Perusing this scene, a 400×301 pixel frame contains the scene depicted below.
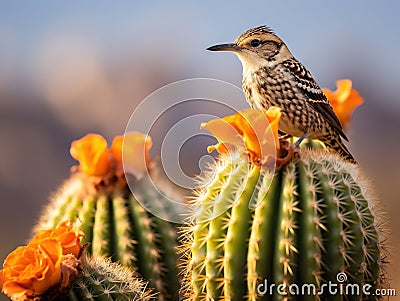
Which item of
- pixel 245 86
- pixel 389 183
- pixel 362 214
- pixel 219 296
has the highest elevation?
pixel 245 86

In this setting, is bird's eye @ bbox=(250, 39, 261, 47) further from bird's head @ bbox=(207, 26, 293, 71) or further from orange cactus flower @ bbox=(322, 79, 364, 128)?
orange cactus flower @ bbox=(322, 79, 364, 128)

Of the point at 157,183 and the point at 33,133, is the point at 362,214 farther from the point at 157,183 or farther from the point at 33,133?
the point at 33,133

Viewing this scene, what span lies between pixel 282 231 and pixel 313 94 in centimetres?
145

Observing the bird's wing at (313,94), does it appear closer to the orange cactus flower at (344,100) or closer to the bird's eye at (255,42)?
the bird's eye at (255,42)

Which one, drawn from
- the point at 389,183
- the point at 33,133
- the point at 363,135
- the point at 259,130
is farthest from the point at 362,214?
the point at 33,133

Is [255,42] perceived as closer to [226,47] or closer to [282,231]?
[226,47]

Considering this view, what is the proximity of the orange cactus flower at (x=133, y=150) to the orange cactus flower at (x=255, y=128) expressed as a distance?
0.86 meters

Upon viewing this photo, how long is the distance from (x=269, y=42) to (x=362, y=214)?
1.51 metres

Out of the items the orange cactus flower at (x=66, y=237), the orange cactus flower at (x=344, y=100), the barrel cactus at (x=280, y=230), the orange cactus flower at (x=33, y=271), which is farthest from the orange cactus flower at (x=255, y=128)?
the orange cactus flower at (x=344, y=100)

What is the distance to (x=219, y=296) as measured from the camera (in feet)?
11.1

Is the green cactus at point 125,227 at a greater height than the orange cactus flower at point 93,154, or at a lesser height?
lesser

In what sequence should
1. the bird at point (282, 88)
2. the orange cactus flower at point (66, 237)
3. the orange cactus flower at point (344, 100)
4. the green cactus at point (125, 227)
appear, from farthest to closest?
the orange cactus flower at point (344, 100)
the bird at point (282, 88)
the green cactus at point (125, 227)
the orange cactus flower at point (66, 237)

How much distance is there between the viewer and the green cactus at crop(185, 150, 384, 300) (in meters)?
3.27

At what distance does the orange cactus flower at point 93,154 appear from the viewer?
419cm
